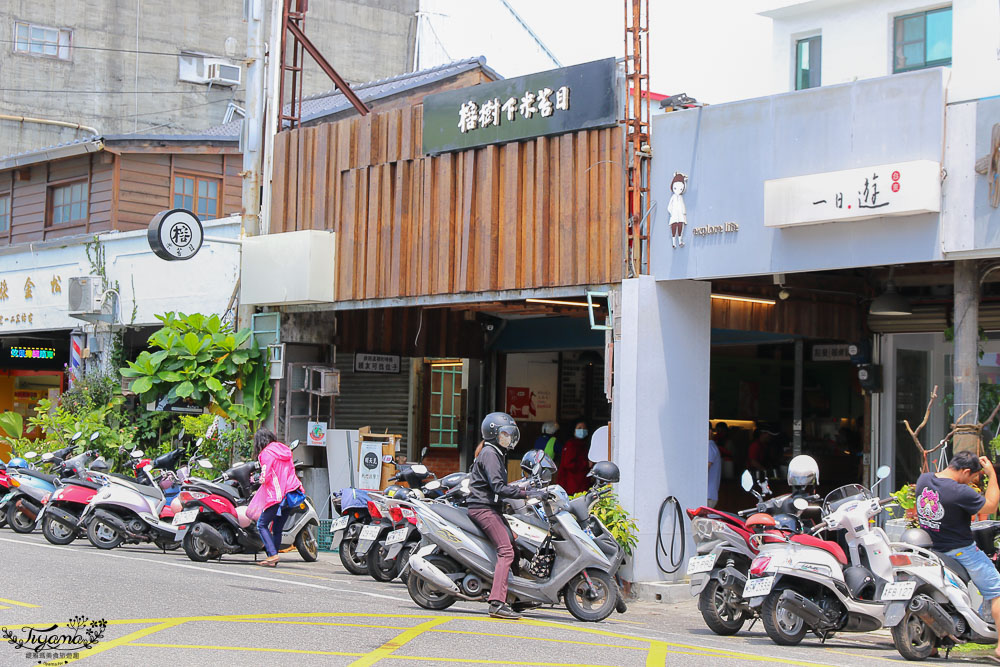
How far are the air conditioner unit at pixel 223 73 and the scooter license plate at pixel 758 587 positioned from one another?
1131 inches

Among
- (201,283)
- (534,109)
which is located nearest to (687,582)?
(534,109)

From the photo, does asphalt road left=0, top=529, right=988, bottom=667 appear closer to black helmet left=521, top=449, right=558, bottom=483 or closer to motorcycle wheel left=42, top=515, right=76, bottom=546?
black helmet left=521, top=449, right=558, bottom=483

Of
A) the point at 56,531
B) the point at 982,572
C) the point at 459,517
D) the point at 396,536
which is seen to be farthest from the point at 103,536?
the point at 982,572

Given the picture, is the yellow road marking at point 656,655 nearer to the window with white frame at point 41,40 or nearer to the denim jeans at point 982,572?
the denim jeans at point 982,572

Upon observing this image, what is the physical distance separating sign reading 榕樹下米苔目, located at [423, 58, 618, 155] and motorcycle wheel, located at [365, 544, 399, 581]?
529 cm

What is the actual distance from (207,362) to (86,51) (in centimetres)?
1958

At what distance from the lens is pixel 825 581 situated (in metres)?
9.95

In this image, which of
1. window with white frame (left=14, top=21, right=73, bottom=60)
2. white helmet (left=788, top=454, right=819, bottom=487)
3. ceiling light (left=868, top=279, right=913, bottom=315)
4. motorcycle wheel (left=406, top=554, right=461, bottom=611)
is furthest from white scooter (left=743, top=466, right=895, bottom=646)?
window with white frame (left=14, top=21, right=73, bottom=60)

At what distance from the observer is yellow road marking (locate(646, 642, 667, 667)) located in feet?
27.9

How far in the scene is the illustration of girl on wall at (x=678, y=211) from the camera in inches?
535

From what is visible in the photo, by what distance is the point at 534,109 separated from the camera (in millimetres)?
14930

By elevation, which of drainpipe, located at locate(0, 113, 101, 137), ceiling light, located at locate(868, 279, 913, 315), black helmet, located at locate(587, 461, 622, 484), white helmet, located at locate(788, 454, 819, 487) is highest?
drainpipe, located at locate(0, 113, 101, 137)

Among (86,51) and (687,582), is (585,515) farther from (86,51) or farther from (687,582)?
(86,51)

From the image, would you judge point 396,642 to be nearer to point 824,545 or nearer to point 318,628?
point 318,628
